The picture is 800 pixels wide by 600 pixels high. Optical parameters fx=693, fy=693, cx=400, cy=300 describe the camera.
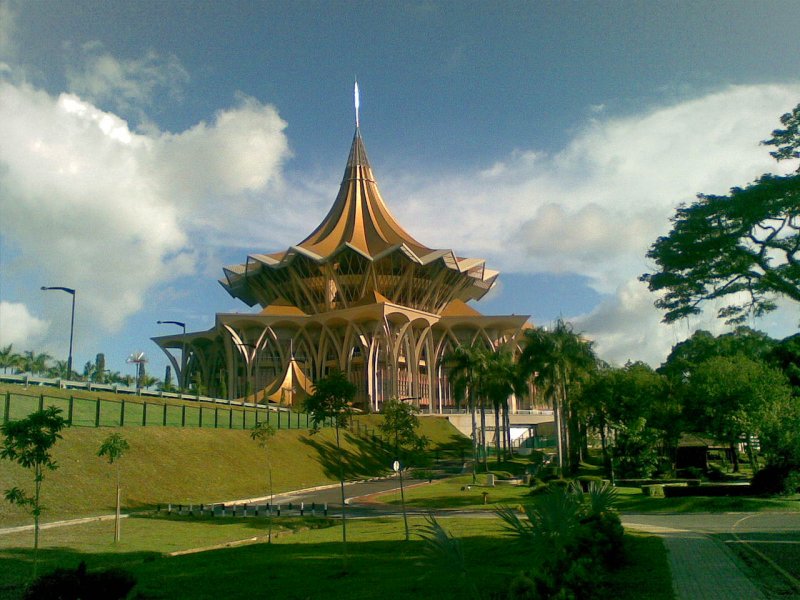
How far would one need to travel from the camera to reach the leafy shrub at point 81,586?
11.2 m

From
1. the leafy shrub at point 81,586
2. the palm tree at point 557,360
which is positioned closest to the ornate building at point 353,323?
the palm tree at point 557,360

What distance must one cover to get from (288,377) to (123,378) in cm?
4076

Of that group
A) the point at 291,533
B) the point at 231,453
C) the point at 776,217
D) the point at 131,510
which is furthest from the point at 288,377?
the point at 776,217

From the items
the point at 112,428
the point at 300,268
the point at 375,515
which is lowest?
the point at 375,515

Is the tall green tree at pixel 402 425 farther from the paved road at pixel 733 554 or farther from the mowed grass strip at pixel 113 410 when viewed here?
the mowed grass strip at pixel 113 410

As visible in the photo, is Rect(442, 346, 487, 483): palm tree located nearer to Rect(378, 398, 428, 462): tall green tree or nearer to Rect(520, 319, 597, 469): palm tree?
Rect(520, 319, 597, 469): palm tree

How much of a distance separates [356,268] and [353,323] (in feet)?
30.7

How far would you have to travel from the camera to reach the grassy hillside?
85.6ft

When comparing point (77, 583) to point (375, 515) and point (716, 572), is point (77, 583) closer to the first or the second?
point (716, 572)

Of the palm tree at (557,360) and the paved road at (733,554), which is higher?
the palm tree at (557,360)

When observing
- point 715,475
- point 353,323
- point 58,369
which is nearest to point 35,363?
point 58,369

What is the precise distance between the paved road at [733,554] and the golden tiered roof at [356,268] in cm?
6429

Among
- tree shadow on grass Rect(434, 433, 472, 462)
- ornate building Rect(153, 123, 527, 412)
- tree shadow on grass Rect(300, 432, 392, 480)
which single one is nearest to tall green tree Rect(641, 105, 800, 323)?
tree shadow on grass Rect(300, 432, 392, 480)

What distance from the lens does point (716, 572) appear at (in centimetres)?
1309
